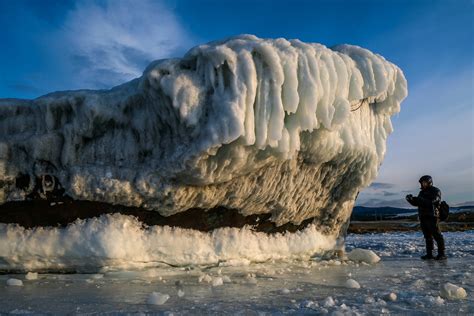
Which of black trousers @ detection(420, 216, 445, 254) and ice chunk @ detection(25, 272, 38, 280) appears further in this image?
black trousers @ detection(420, 216, 445, 254)

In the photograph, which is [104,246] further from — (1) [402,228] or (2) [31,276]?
(1) [402,228]

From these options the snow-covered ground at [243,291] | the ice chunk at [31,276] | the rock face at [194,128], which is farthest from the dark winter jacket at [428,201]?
the ice chunk at [31,276]

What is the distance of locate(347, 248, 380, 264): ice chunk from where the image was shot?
621 cm

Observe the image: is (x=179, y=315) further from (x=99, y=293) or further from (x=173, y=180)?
(x=173, y=180)

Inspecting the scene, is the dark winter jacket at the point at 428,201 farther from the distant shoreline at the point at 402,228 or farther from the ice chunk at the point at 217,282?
the distant shoreline at the point at 402,228

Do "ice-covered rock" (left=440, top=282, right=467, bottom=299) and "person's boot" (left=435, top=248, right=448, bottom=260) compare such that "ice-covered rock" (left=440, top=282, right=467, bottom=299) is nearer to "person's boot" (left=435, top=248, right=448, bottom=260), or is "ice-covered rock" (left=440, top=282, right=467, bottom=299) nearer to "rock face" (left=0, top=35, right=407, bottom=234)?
"rock face" (left=0, top=35, right=407, bottom=234)

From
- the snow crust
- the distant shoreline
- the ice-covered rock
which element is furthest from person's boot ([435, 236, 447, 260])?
the distant shoreline

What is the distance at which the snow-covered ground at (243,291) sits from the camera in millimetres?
2779

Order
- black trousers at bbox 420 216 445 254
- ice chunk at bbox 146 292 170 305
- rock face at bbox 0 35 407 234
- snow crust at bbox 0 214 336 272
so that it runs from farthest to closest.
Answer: black trousers at bbox 420 216 445 254, snow crust at bbox 0 214 336 272, rock face at bbox 0 35 407 234, ice chunk at bbox 146 292 170 305

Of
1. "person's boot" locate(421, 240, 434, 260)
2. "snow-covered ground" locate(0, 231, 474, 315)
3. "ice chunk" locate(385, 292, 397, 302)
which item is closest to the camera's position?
"snow-covered ground" locate(0, 231, 474, 315)

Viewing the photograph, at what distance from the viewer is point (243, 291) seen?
343 cm

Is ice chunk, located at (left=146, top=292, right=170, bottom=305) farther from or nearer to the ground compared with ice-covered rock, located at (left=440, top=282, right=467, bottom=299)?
nearer to the ground

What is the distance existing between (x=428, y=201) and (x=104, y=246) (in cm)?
534

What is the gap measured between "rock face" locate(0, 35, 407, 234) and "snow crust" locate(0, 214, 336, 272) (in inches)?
10.6
